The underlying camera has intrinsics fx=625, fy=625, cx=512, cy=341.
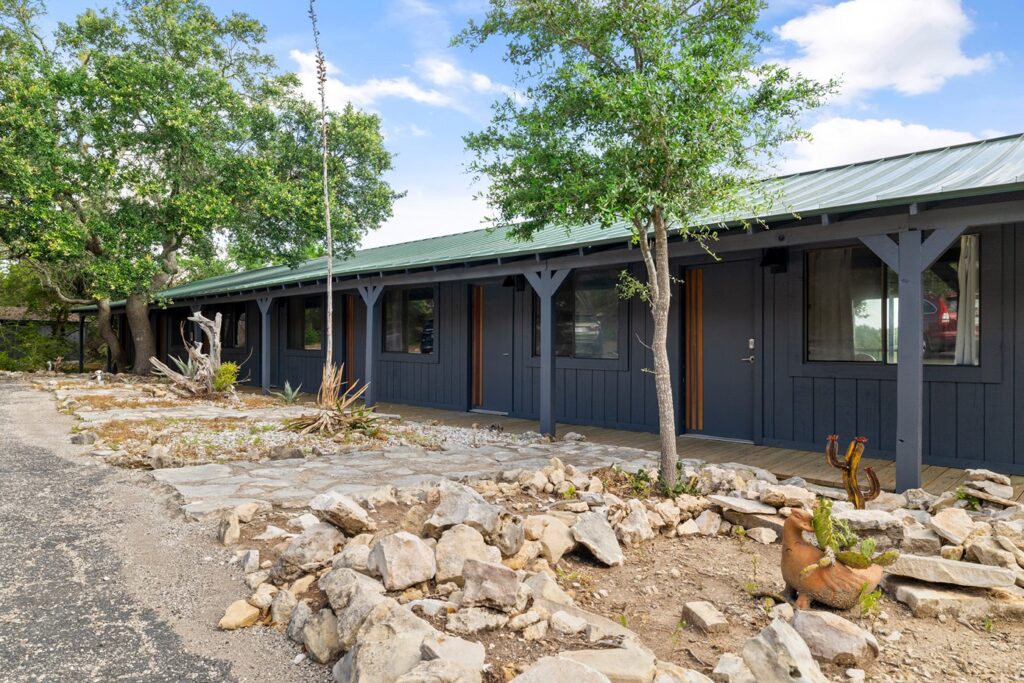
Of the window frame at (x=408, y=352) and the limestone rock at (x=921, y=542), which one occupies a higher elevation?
the window frame at (x=408, y=352)

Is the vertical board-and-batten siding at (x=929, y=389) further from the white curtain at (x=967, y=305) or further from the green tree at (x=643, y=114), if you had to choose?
the green tree at (x=643, y=114)

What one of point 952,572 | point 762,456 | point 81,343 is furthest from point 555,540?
point 81,343

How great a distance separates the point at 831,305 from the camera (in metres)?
5.92

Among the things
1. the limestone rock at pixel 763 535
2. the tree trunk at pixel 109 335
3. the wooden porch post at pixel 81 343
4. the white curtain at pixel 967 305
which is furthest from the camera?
the wooden porch post at pixel 81 343

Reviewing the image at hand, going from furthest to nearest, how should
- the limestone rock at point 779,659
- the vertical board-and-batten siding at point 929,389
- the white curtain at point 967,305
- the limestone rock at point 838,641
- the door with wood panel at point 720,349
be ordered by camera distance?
the door with wood panel at point 720,349 → the white curtain at point 967,305 → the vertical board-and-batten siding at point 929,389 → the limestone rock at point 838,641 → the limestone rock at point 779,659

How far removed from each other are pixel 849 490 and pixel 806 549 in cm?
153

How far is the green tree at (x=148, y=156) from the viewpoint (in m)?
12.4

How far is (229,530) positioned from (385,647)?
1662 millimetres

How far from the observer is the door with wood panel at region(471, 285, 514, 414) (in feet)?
28.9

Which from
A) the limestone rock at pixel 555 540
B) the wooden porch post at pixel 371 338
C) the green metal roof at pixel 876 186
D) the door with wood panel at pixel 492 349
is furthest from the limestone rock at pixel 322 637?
the wooden porch post at pixel 371 338

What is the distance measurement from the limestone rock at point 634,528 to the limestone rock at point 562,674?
145 cm

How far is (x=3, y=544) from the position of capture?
3246 mm

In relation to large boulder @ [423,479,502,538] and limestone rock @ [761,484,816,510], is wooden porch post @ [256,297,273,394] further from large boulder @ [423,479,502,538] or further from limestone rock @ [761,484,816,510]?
limestone rock @ [761,484,816,510]

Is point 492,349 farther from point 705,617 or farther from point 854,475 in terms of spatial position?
point 705,617
